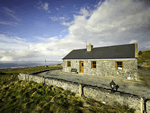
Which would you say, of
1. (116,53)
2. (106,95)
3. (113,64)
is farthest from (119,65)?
(106,95)

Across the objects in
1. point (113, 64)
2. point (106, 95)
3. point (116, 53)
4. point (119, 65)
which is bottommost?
point (106, 95)

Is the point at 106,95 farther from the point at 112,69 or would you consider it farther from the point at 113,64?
the point at 113,64

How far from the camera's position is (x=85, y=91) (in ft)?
26.1

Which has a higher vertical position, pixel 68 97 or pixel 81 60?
pixel 81 60

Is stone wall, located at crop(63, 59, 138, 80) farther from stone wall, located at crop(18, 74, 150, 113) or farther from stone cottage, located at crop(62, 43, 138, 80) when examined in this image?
stone wall, located at crop(18, 74, 150, 113)

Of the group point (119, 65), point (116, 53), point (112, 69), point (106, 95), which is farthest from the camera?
point (116, 53)

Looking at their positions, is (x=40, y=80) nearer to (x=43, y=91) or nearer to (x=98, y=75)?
(x=43, y=91)

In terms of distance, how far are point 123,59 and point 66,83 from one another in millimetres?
10613

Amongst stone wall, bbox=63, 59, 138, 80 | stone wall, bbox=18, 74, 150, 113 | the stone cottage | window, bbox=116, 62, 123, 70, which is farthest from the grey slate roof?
stone wall, bbox=18, 74, 150, 113

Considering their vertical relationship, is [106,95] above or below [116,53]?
below

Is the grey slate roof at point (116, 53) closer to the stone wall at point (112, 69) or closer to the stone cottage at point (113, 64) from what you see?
the stone cottage at point (113, 64)

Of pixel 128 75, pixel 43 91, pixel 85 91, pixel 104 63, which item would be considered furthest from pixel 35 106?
pixel 128 75

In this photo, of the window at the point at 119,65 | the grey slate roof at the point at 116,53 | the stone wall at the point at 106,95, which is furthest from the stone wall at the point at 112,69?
the stone wall at the point at 106,95

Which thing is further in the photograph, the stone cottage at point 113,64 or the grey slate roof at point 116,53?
the grey slate roof at point 116,53
